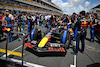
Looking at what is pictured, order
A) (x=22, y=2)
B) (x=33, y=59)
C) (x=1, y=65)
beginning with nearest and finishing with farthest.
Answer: (x=1, y=65)
(x=33, y=59)
(x=22, y=2)

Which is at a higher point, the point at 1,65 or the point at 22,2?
the point at 22,2

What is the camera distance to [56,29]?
18.3 ft

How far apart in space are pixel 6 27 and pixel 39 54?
3.46m

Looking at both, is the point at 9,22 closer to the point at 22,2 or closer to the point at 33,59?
the point at 33,59

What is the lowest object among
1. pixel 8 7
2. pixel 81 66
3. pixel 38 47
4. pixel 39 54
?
pixel 81 66

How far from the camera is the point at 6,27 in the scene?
A: 5836 millimetres

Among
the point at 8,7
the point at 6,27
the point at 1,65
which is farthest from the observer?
the point at 8,7

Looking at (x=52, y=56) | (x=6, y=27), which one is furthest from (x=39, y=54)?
(x=6, y=27)

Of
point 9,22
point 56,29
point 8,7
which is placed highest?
point 8,7

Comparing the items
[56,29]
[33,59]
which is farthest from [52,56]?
[56,29]

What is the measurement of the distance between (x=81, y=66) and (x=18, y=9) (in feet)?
99.9

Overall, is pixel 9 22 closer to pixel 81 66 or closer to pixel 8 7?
pixel 81 66

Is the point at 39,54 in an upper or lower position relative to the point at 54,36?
lower

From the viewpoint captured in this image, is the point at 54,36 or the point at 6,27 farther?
the point at 6,27
